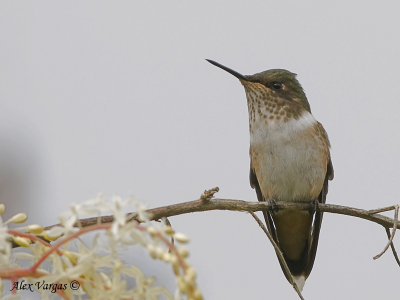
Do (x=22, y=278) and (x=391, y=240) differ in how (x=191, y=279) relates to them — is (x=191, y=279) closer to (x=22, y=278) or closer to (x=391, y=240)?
(x=22, y=278)

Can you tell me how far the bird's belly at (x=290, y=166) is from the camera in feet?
17.9

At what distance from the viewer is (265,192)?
222 inches

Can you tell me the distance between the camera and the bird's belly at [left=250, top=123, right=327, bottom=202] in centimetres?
546

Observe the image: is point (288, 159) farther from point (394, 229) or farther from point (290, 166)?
point (394, 229)

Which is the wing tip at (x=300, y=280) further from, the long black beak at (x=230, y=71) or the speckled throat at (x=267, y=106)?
the long black beak at (x=230, y=71)

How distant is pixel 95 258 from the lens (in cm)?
152

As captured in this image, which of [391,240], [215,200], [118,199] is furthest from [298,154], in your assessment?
[118,199]

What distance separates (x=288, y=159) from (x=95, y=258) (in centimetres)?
407

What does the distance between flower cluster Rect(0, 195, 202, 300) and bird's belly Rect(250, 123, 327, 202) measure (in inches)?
157

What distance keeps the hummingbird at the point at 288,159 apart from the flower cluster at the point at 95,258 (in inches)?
149

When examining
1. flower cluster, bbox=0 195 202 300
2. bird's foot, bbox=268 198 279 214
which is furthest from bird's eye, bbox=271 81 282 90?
flower cluster, bbox=0 195 202 300

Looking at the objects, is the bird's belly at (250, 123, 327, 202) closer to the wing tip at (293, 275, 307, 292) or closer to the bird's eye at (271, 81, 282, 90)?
the bird's eye at (271, 81, 282, 90)

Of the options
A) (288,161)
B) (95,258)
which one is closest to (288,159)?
(288,161)

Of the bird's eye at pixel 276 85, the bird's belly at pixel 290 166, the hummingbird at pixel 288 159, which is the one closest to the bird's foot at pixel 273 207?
the bird's belly at pixel 290 166
